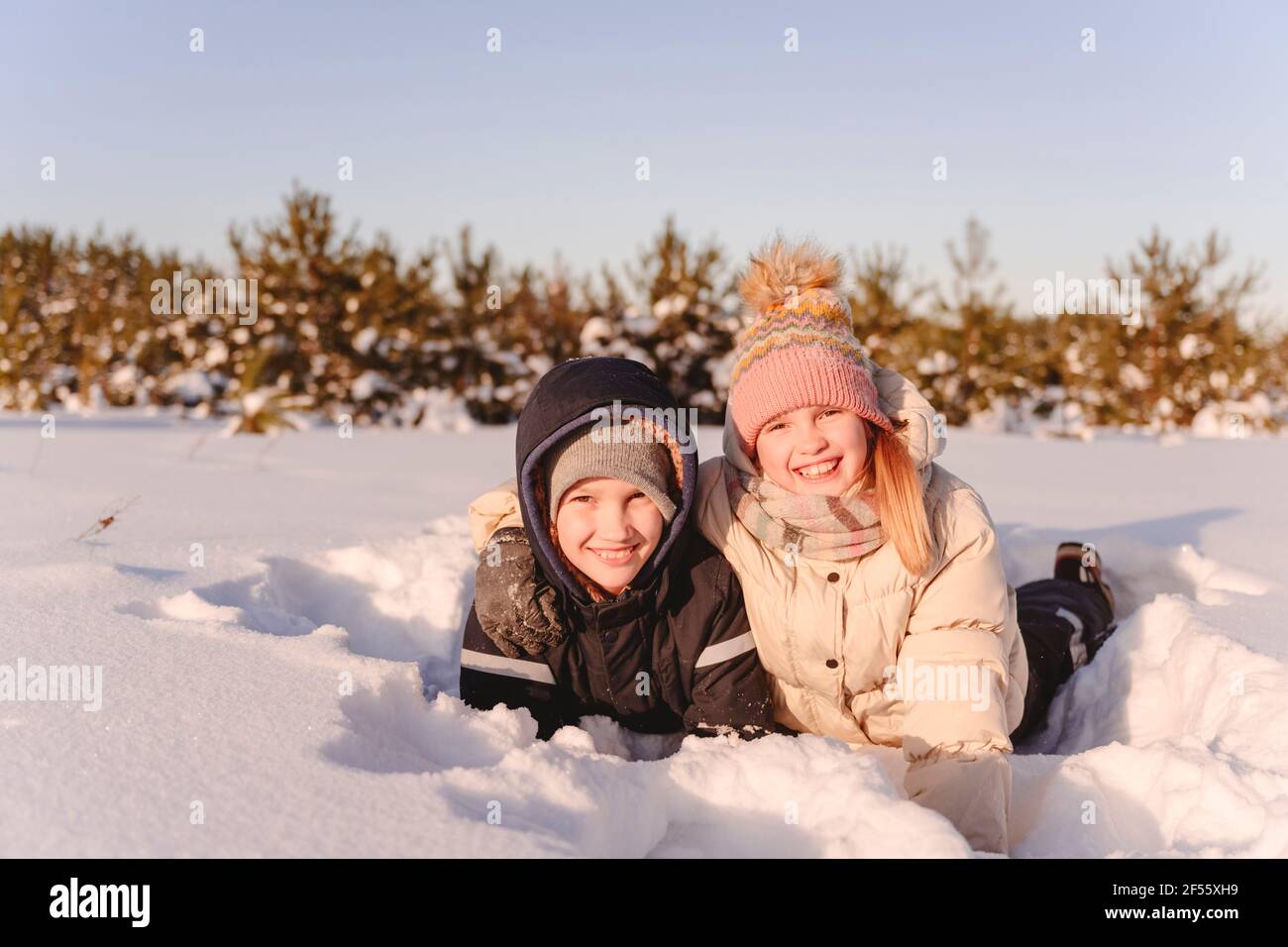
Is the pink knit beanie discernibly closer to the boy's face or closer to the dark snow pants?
the boy's face

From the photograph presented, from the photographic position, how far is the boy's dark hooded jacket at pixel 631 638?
7.31 feet

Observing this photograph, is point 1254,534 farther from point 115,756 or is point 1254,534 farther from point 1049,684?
point 115,756

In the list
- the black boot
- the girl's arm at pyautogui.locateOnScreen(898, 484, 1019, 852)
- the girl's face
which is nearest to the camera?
the girl's arm at pyautogui.locateOnScreen(898, 484, 1019, 852)

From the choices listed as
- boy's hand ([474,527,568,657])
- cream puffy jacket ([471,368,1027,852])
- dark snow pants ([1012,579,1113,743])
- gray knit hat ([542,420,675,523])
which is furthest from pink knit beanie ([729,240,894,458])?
dark snow pants ([1012,579,1113,743])

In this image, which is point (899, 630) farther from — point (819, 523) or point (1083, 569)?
point (1083, 569)

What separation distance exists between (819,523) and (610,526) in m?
0.50

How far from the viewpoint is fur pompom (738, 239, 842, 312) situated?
2.42 meters

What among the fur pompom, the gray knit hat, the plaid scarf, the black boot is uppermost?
the fur pompom

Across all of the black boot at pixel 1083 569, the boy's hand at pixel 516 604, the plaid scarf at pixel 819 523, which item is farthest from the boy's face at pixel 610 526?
the black boot at pixel 1083 569

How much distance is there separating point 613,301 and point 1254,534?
12375 millimetres

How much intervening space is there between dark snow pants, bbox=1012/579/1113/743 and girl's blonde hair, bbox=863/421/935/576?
0.79 meters

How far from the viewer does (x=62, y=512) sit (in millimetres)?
3457

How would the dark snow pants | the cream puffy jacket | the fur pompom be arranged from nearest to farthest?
1. the cream puffy jacket
2. the fur pompom
3. the dark snow pants
